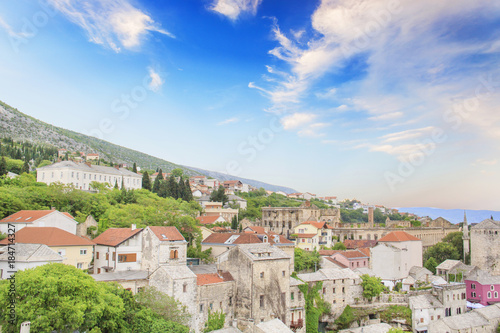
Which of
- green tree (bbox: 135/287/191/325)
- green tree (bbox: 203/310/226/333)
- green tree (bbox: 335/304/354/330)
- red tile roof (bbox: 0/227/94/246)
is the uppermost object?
red tile roof (bbox: 0/227/94/246)

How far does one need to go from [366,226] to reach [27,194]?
61731mm

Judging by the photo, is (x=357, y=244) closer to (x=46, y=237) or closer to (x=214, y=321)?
(x=214, y=321)

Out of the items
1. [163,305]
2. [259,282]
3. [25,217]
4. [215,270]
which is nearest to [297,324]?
[259,282]

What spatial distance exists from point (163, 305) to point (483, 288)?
4576 centimetres

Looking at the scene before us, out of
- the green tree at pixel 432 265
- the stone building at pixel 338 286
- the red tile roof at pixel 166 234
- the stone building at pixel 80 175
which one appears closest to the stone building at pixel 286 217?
the green tree at pixel 432 265

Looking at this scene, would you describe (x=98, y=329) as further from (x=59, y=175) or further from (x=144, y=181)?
(x=144, y=181)

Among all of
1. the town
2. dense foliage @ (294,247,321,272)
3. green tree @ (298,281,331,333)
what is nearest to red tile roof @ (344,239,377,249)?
the town

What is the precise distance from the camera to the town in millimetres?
29359

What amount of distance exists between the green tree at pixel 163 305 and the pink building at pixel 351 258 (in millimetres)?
29597

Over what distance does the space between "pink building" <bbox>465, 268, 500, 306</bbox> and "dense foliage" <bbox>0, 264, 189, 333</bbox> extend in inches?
1836

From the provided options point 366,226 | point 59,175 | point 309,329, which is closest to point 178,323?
point 309,329

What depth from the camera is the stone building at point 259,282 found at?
119 ft

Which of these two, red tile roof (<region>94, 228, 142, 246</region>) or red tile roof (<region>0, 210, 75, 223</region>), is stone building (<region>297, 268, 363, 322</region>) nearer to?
red tile roof (<region>94, 228, 142, 246</region>)

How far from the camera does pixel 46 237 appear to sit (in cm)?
3409
